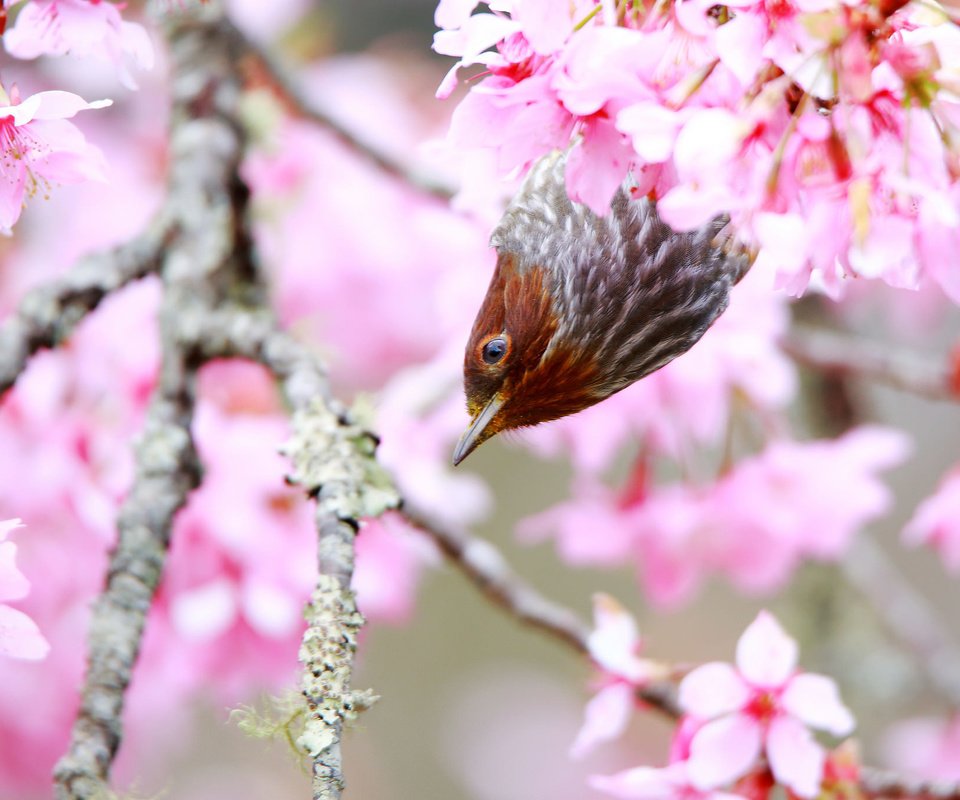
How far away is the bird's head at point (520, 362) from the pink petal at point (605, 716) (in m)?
0.23

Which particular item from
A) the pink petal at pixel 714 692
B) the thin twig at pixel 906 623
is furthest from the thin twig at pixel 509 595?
the thin twig at pixel 906 623

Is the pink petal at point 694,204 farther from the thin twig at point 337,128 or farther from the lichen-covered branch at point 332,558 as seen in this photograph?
the thin twig at point 337,128

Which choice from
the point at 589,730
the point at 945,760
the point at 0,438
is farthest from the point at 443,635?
the point at 589,730

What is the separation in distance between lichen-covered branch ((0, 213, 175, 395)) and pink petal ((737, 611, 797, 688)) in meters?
0.47

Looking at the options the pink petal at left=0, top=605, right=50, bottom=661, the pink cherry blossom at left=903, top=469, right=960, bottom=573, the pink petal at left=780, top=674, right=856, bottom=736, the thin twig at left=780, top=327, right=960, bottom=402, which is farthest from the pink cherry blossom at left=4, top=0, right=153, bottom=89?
the pink cherry blossom at left=903, top=469, right=960, bottom=573

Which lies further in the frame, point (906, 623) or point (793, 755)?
point (906, 623)

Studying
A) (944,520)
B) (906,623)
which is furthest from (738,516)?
(906,623)

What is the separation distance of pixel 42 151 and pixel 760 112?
35 cm

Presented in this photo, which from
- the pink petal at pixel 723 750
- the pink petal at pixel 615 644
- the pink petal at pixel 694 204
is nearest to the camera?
the pink petal at pixel 694 204

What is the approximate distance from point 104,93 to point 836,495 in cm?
114

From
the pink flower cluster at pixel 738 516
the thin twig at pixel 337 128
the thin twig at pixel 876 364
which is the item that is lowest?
the pink flower cluster at pixel 738 516

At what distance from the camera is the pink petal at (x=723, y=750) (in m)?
0.71

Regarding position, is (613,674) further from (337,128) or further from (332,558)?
(337,128)

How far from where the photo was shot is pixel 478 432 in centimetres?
69
